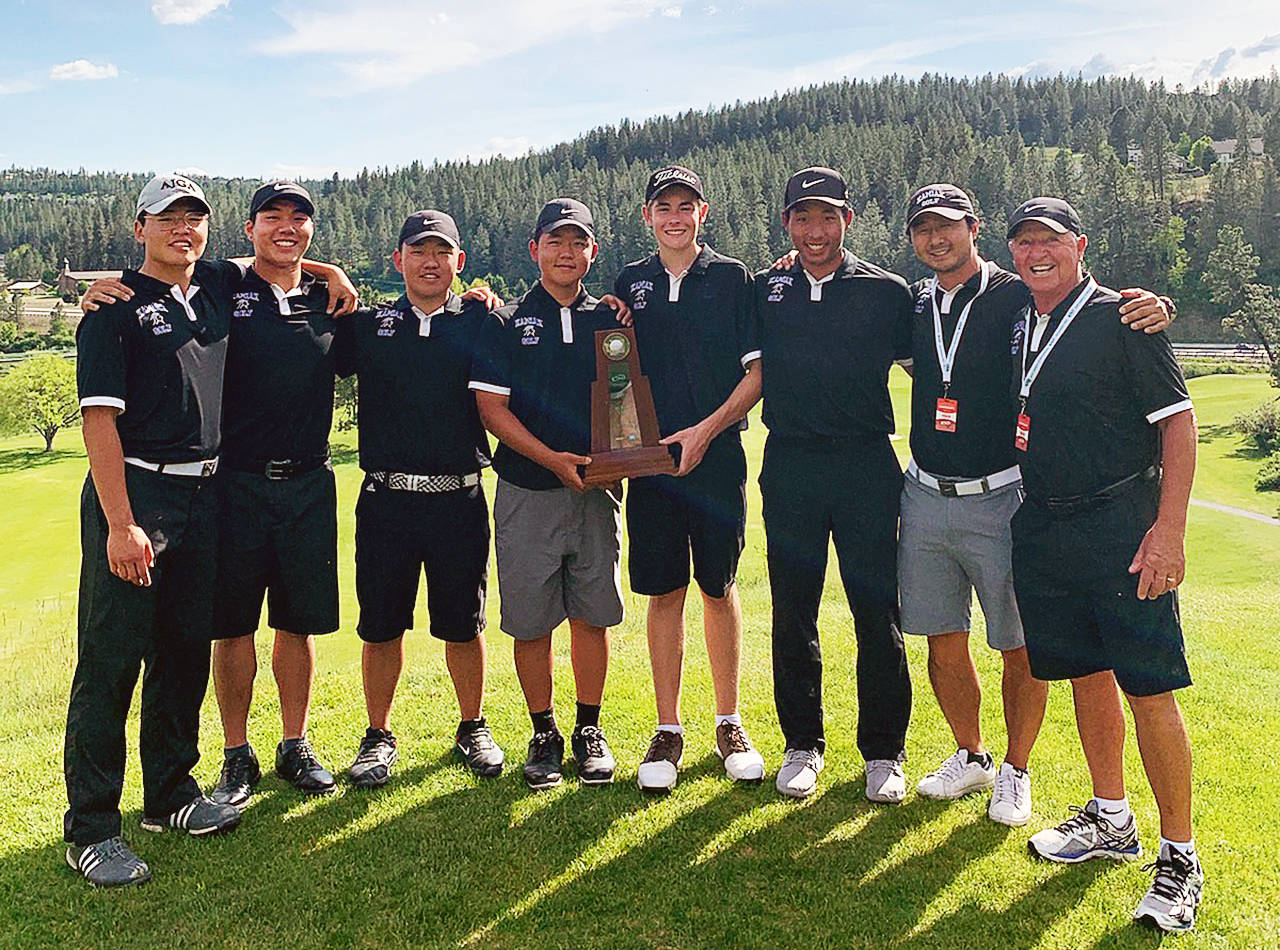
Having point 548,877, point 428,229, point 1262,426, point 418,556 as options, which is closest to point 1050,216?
point 428,229

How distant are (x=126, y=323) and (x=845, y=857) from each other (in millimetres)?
4615

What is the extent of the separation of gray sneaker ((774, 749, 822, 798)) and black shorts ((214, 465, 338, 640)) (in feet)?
9.40

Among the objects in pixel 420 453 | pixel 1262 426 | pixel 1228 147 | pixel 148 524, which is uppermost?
pixel 1228 147

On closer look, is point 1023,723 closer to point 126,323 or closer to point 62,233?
point 126,323

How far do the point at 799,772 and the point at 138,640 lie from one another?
3784mm

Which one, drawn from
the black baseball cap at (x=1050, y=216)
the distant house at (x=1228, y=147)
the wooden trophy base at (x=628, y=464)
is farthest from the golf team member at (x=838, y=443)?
the distant house at (x=1228, y=147)

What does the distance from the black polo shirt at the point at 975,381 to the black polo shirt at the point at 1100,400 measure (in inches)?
17.5

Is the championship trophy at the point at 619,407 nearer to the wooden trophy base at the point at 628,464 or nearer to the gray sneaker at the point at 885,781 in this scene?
the wooden trophy base at the point at 628,464

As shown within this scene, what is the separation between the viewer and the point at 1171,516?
455 centimetres

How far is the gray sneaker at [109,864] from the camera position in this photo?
484cm

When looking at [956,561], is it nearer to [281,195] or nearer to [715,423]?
[715,423]

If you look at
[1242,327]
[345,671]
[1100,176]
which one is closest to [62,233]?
[1100,176]

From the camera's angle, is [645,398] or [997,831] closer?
[997,831]

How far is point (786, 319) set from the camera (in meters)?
5.83
